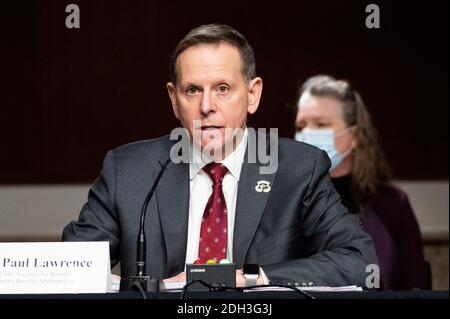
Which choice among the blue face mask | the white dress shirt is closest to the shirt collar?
the white dress shirt

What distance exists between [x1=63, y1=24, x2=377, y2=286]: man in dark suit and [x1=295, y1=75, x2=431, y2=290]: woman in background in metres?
1.15

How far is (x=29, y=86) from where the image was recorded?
4.62 m

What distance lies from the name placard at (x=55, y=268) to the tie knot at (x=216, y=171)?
738 mm

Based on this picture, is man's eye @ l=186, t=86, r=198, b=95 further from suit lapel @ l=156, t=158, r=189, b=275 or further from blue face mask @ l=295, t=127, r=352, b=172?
blue face mask @ l=295, t=127, r=352, b=172

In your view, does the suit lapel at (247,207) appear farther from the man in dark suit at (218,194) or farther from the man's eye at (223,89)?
the man's eye at (223,89)

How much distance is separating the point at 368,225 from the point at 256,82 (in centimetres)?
125

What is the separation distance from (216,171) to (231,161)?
0.19 ft

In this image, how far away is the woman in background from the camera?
4.05 meters

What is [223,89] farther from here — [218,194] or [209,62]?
[218,194]

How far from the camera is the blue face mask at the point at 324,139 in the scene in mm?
4113

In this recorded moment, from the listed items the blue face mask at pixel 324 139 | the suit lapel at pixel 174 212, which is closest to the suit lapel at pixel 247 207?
the suit lapel at pixel 174 212

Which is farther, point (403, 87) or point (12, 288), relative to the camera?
point (403, 87)

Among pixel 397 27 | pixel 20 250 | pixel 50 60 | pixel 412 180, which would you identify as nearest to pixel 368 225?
pixel 412 180
